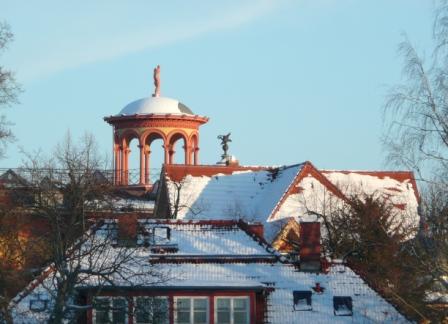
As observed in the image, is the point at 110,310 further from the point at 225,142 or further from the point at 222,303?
the point at 225,142

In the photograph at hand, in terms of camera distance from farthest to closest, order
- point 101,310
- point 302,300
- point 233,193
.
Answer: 1. point 233,193
2. point 302,300
3. point 101,310

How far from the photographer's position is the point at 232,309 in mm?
41219

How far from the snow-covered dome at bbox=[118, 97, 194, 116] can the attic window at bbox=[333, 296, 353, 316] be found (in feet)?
128

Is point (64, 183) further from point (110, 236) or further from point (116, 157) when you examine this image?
point (116, 157)

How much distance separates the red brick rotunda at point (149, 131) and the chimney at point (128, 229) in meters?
34.6

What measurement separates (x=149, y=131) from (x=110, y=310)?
146 feet

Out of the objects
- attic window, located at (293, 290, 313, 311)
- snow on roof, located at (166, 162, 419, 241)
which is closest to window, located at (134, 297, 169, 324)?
attic window, located at (293, 290, 313, 311)

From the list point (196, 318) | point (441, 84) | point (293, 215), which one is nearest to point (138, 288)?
point (196, 318)

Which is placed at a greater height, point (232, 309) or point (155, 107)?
point (155, 107)

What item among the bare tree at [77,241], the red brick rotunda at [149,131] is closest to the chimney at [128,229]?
the bare tree at [77,241]

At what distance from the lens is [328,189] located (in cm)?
6581

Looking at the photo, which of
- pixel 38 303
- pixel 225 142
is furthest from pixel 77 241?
pixel 225 142

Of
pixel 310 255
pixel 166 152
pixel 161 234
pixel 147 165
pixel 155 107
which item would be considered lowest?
pixel 310 255

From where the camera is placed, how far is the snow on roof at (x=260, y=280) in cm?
4094
